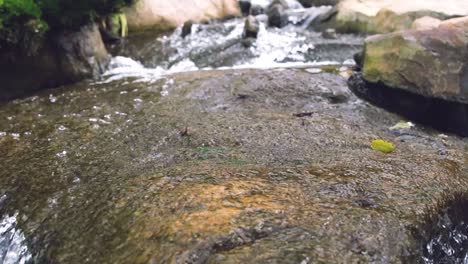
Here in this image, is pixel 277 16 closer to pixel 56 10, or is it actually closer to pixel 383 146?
pixel 56 10

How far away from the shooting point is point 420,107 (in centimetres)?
589

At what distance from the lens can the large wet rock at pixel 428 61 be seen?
18.4ft

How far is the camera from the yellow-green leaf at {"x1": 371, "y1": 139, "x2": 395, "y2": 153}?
4.16m

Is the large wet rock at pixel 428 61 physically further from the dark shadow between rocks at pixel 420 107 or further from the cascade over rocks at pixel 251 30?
the cascade over rocks at pixel 251 30

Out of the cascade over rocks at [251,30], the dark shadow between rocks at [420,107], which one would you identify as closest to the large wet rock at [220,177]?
the dark shadow between rocks at [420,107]

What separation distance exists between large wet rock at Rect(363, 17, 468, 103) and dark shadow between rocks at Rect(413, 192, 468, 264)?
2615mm

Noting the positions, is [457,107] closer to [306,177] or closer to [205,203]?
[306,177]

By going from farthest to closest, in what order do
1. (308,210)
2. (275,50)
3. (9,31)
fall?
1. (275,50)
2. (9,31)
3. (308,210)

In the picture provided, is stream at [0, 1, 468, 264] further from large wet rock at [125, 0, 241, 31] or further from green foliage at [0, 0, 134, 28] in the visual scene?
large wet rock at [125, 0, 241, 31]

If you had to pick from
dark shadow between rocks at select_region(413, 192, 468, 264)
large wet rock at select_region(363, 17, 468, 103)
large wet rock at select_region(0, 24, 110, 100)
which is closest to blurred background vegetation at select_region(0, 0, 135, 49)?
large wet rock at select_region(0, 24, 110, 100)

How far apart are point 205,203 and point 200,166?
0.77 m

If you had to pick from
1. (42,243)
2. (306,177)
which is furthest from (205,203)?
(42,243)

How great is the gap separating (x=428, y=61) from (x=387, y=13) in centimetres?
460

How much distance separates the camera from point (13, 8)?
630 centimetres
